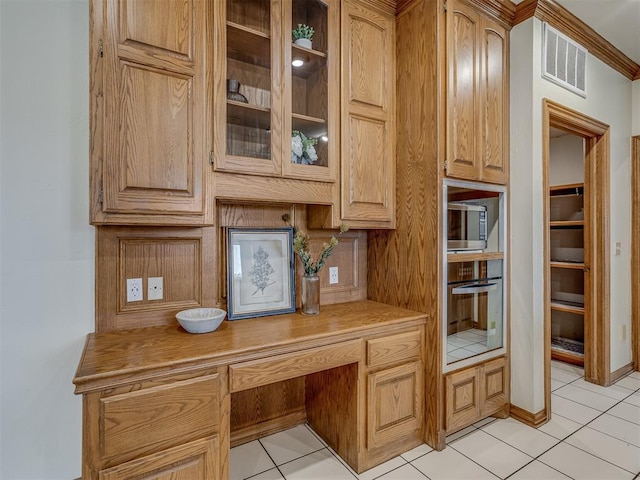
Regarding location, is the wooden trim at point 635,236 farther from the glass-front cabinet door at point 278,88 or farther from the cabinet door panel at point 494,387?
the glass-front cabinet door at point 278,88

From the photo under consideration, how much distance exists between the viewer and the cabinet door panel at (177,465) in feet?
3.87

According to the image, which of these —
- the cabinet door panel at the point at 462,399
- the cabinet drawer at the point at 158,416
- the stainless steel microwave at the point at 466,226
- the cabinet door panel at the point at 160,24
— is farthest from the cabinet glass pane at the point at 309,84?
the cabinet door panel at the point at 462,399

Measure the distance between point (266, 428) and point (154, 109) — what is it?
1.94 m

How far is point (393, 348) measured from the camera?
187 centimetres

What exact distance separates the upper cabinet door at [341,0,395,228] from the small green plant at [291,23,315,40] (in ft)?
0.65

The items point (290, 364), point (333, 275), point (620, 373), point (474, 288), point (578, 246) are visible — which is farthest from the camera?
point (578, 246)

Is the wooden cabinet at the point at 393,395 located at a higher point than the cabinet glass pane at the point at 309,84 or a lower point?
lower

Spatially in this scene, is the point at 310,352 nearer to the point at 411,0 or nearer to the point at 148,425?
the point at 148,425

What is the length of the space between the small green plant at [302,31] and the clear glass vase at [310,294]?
1.38 m

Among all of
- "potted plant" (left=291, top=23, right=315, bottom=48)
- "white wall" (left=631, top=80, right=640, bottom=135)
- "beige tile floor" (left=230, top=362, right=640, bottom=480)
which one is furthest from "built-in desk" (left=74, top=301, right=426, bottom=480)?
"white wall" (left=631, top=80, right=640, bottom=135)

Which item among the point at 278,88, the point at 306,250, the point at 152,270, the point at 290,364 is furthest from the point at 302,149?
the point at 290,364

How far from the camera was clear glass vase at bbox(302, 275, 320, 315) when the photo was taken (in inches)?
78.0

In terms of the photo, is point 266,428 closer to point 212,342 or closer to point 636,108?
point 212,342

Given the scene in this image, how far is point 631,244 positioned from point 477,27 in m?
2.57
